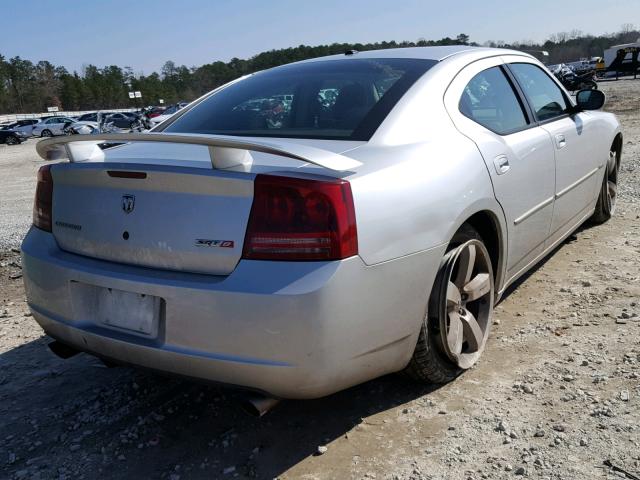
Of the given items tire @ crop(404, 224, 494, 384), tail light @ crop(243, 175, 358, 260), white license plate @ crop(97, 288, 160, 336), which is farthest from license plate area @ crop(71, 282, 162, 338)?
tire @ crop(404, 224, 494, 384)

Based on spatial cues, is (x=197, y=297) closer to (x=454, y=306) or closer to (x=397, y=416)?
(x=397, y=416)

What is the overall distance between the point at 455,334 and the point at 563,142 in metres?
1.72

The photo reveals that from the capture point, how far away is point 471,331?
2850 millimetres

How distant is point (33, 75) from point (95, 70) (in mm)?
11839

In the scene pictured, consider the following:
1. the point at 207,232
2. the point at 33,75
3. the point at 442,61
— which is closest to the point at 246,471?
the point at 207,232

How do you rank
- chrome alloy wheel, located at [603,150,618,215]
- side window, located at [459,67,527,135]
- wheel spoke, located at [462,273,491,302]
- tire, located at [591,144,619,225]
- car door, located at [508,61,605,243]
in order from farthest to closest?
chrome alloy wheel, located at [603,150,618,215] → tire, located at [591,144,619,225] → car door, located at [508,61,605,243] → side window, located at [459,67,527,135] → wheel spoke, located at [462,273,491,302]

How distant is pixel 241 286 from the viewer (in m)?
1.96

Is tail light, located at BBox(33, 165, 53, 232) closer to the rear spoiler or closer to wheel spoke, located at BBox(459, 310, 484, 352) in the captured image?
the rear spoiler

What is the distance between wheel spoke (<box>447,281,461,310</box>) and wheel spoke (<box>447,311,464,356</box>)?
5 centimetres

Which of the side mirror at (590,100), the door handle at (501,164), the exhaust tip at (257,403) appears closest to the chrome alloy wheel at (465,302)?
the door handle at (501,164)

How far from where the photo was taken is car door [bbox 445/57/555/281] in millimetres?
2855

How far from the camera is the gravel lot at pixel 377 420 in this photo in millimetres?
2246

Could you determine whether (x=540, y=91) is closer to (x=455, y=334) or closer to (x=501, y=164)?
(x=501, y=164)

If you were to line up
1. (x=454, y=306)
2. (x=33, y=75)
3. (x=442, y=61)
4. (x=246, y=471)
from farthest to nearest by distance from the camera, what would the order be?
(x=33, y=75) → (x=442, y=61) → (x=454, y=306) → (x=246, y=471)
